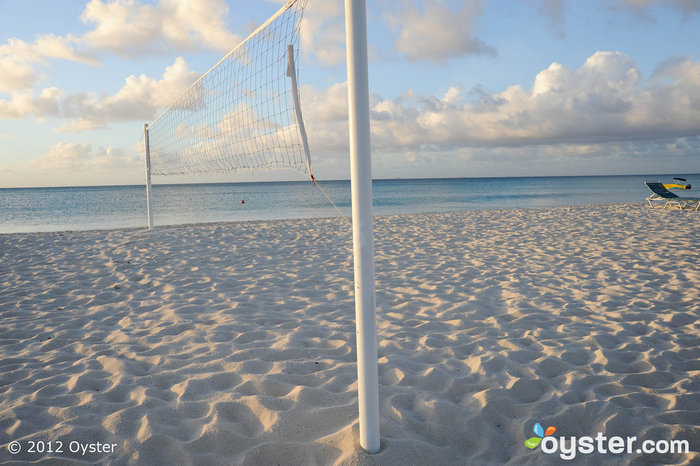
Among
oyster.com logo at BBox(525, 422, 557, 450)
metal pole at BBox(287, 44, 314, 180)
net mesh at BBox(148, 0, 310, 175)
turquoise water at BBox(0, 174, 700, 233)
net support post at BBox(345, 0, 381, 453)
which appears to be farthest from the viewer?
turquoise water at BBox(0, 174, 700, 233)

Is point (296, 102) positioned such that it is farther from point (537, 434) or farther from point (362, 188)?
point (537, 434)

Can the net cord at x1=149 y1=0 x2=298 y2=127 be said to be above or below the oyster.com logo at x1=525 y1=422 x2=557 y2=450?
above

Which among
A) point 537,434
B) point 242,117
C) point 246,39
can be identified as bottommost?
point 537,434

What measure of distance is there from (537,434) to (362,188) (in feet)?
4.52

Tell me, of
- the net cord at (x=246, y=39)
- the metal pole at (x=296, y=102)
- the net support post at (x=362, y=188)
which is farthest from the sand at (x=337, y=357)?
the net cord at (x=246, y=39)

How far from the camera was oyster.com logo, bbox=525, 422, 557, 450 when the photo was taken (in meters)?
1.74

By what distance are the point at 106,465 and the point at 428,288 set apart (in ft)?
9.86

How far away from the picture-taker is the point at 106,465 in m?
1.58

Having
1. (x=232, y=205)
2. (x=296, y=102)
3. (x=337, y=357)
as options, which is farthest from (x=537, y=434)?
(x=232, y=205)

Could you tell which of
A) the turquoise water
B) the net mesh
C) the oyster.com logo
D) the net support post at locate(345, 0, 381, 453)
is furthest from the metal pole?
the turquoise water

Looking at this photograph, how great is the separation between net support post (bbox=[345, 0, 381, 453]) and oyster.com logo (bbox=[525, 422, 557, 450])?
76 centimetres

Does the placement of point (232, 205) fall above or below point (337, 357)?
above

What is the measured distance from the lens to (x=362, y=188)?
4.71ft

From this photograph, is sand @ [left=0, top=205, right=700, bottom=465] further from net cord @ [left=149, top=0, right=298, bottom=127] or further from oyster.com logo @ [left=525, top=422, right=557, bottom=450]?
net cord @ [left=149, top=0, right=298, bottom=127]
